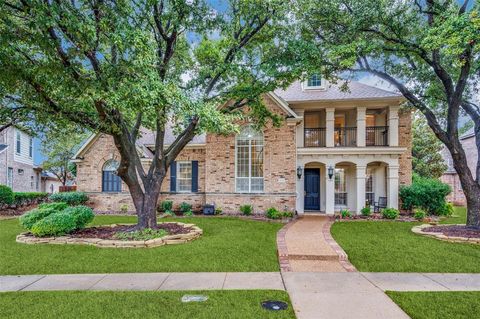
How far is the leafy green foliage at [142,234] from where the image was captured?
28.9 feet

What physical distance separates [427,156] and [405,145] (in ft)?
27.5

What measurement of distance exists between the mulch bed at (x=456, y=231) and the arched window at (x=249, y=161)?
7.49m

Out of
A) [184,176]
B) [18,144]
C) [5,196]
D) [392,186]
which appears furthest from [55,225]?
[18,144]

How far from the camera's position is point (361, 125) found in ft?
51.4

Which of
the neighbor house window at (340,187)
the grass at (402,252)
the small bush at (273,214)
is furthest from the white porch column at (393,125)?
the small bush at (273,214)

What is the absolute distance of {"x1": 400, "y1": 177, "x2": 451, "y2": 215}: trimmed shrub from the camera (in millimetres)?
14781

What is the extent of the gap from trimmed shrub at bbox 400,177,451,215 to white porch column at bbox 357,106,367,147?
3.47 meters

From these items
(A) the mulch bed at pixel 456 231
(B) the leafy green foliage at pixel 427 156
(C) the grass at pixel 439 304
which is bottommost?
Answer: (A) the mulch bed at pixel 456 231

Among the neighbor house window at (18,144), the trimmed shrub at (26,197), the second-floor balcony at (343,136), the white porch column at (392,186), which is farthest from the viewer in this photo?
the neighbor house window at (18,144)

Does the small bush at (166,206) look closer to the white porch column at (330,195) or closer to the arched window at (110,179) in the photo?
the arched window at (110,179)

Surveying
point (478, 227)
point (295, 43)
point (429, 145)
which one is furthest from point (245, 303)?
point (429, 145)

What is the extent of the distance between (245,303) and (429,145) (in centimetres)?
2320

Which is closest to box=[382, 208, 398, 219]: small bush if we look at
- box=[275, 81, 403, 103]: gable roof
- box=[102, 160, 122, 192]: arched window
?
box=[275, 81, 403, 103]: gable roof

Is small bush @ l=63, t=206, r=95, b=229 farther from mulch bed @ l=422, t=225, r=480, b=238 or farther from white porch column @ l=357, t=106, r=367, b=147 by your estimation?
white porch column @ l=357, t=106, r=367, b=147
